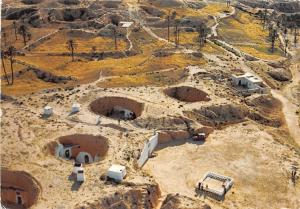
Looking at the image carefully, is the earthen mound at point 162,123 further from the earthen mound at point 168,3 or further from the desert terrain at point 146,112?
the earthen mound at point 168,3

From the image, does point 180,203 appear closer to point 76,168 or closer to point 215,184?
point 215,184

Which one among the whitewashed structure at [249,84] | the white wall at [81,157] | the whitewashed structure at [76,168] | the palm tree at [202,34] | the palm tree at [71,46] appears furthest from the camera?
the palm tree at [202,34]

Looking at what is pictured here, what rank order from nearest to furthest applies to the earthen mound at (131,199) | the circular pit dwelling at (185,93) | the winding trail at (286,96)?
1. the earthen mound at (131,199)
2. the winding trail at (286,96)
3. the circular pit dwelling at (185,93)

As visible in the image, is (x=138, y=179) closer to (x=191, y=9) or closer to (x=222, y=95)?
(x=222, y=95)

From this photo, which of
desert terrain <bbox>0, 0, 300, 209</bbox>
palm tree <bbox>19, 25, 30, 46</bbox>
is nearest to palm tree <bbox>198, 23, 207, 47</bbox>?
desert terrain <bbox>0, 0, 300, 209</bbox>

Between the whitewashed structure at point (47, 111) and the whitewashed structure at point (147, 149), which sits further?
the whitewashed structure at point (47, 111)

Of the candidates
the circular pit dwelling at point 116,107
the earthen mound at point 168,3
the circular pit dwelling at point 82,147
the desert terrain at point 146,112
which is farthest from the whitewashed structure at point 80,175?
the earthen mound at point 168,3

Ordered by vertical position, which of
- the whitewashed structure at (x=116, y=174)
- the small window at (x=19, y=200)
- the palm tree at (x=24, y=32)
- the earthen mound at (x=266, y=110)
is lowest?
the small window at (x=19, y=200)
